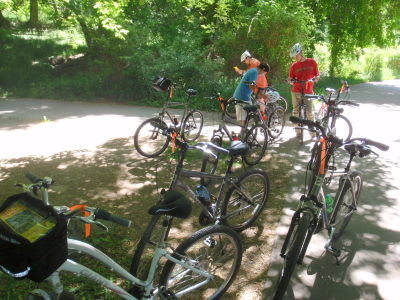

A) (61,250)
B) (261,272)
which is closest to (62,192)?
(261,272)

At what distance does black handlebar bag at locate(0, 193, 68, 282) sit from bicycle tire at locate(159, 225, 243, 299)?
1.02 meters

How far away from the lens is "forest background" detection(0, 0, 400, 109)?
12023 millimetres

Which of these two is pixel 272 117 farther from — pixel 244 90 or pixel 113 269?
pixel 113 269

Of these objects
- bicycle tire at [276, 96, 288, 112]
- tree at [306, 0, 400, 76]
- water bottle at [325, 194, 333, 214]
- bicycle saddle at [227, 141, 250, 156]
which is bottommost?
water bottle at [325, 194, 333, 214]

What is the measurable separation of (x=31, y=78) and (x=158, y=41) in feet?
18.3

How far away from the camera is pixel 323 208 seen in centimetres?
344

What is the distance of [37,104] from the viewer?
11.4 metres

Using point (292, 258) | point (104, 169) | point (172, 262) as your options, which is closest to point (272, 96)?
point (104, 169)

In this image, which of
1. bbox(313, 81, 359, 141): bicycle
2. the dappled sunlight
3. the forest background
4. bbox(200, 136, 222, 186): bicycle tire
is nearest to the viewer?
bbox(200, 136, 222, 186): bicycle tire

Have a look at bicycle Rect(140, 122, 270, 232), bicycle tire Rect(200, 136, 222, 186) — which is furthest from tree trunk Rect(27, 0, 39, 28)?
bicycle Rect(140, 122, 270, 232)

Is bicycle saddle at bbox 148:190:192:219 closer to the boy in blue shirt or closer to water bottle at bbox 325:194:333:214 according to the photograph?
water bottle at bbox 325:194:333:214

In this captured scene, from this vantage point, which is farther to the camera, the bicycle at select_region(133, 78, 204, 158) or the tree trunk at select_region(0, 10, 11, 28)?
the tree trunk at select_region(0, 10, 11, 28)

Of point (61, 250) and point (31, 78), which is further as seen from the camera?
point (31, 78)

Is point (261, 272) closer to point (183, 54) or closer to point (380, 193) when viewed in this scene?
point (380, 193)
